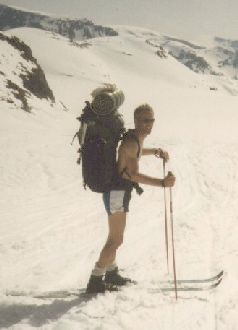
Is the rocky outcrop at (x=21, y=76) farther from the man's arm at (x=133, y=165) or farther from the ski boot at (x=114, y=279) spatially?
the man's arm at (x=133, y=165)

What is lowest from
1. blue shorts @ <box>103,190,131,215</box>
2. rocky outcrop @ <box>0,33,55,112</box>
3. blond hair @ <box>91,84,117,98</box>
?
blue shorts @ <box>103,190,131,215</box>

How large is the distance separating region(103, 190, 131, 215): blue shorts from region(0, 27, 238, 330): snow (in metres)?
1.11

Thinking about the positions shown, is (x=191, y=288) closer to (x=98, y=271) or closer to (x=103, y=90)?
(x=98, y=271)

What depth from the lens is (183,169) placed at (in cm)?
1480

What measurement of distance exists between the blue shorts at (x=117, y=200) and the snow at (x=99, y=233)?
1112mm

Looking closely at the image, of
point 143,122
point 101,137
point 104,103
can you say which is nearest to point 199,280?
point 143,122

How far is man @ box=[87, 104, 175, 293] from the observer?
15.3 ft

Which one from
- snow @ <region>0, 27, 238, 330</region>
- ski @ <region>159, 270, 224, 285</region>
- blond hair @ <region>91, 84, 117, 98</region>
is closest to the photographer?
blond hair @ <region>91, 84, 117, 98</region>

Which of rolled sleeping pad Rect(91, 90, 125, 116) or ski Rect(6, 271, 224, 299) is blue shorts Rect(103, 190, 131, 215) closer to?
rolled sleeping pad Rect(91, 90, 125, 116)

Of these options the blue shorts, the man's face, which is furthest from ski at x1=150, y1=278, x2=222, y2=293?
the man's face

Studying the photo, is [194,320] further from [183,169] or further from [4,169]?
[183,169]

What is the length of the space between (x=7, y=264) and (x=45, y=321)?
2249mm

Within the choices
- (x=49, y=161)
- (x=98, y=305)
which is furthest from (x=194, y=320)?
(x=49, y=161)

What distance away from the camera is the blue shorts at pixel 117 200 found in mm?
4918
